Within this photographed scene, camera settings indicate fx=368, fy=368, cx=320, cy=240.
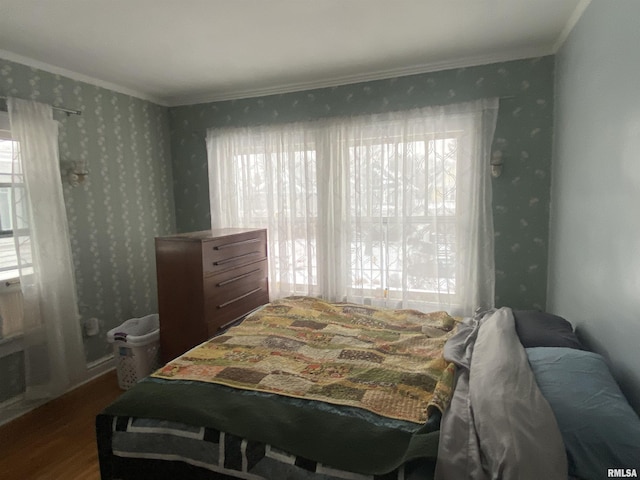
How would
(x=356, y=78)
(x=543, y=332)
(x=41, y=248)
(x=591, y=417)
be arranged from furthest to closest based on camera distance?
(x=356, y=78) < (x=41, y=248) < (x=543, y=332) < (x=591, y=417)

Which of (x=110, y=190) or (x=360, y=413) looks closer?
(x=360, y=413)

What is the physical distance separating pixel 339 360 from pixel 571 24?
8.00 ft

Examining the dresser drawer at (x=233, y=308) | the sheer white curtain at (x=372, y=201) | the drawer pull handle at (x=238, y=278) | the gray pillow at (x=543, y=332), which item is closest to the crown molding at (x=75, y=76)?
the sheer white curtain at (x=372, y=201)

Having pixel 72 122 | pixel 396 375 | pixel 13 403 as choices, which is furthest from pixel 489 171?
pixel 13 403

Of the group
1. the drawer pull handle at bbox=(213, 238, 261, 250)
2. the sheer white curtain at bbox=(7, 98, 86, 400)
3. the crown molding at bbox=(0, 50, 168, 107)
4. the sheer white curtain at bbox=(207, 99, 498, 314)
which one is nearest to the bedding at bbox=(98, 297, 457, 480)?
the drawer pull handle at bbox=(213, 238, 261, 250)

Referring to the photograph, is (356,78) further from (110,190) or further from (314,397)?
(314,397)

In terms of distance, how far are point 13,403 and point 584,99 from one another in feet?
13.6

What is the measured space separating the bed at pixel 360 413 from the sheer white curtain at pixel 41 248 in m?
1.53

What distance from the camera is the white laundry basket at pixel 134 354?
2852 millimetres

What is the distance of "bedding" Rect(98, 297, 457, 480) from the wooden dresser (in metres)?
0.62

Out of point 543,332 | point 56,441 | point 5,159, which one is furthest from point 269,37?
point 56,441

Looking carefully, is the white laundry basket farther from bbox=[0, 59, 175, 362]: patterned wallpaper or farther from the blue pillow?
the blue pillow

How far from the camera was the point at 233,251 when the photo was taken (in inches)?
119

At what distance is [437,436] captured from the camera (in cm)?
122
